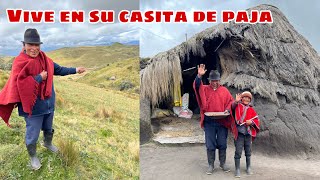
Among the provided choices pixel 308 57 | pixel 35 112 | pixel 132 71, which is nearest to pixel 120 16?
pixel 35 112

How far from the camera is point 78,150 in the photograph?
16.5 ft

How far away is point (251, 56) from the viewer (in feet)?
27.6

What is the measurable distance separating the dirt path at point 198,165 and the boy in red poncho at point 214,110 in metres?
0.41

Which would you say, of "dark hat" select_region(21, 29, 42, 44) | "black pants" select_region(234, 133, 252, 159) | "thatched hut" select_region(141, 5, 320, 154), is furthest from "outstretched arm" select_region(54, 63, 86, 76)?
"thatched hut" select_region(141, 5, 320, 154)

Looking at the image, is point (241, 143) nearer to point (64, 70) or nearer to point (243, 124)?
point (243, 124)

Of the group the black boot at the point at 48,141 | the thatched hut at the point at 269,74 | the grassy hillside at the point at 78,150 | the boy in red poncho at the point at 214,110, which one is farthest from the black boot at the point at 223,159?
the black boot at the point at 48,141

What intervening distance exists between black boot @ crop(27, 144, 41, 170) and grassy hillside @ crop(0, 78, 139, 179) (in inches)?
5.8

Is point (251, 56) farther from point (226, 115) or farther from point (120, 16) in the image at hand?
point (120, 16)

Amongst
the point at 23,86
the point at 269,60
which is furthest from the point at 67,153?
the point at 269,60

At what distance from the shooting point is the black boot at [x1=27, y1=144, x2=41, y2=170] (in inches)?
158

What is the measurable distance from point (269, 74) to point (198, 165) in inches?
113

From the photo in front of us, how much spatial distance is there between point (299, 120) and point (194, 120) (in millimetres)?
3734

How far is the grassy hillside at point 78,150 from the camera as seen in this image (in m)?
4.46

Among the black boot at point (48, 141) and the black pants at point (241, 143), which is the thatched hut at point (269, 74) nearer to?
the black pants at point (241, 143)
